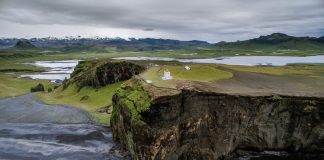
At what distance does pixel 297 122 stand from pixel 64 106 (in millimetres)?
64087

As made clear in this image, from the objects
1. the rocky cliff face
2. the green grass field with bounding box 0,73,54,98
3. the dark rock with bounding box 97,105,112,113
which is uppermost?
the rocky cliff face

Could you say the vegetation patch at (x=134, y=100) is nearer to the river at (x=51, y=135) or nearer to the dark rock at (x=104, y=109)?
the river at (x=51, y=135)

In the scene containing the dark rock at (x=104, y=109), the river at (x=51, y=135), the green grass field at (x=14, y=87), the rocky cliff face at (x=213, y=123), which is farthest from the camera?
the green grass field at (x=14, y=87)

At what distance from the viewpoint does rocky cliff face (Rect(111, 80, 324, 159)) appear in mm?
42938

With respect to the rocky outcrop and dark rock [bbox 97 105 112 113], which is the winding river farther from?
the rocky outcrop

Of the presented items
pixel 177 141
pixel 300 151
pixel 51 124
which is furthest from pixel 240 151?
pixel 51 124

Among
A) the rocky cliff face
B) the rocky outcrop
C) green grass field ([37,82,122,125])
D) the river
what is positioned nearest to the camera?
the rocky cliff face

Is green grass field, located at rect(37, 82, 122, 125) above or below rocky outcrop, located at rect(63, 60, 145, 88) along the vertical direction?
below

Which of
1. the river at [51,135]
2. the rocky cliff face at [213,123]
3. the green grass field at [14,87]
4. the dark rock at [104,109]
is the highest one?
the rocky cliff face at [213,123]

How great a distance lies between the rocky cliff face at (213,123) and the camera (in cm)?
4294

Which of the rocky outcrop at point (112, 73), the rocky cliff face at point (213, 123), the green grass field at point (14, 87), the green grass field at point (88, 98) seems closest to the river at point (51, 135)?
the green grass field at point (88, 98)

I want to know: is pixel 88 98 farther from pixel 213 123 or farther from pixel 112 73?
pixel 213 123

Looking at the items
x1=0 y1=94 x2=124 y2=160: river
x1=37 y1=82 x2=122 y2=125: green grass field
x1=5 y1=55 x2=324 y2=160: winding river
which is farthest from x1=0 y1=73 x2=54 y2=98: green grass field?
x1=5 y1=55 x2=324 y2=160: winding river

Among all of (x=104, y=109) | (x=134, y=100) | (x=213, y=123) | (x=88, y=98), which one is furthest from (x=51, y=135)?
(x=213, y=123)
